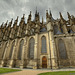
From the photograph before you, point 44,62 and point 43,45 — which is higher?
point 43,45

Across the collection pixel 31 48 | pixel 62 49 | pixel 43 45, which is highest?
pixel 43 45

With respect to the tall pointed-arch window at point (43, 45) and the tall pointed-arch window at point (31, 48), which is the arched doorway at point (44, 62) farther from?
the tall pointed-arch window at point (31, 48)

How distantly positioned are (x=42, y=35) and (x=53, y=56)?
7651mm

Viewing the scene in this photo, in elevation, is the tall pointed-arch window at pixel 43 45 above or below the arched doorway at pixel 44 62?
above

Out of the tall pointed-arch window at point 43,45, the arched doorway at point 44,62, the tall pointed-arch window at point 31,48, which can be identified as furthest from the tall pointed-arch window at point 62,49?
the tall pointed-arch window at point 31,48

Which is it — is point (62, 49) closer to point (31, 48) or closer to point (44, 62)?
point (44, 62)

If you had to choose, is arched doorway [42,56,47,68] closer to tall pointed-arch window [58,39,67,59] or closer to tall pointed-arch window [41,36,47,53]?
tall pointed-arch window [41,36,47,53]

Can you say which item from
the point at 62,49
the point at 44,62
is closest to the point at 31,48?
the point at 44,62

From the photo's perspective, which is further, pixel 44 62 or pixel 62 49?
pixel 62 49

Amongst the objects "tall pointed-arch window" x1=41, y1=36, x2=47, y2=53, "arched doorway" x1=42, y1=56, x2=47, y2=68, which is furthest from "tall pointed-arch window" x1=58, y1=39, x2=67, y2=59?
"arched doorway" x1=42, y1=56, x2=47, y2=68

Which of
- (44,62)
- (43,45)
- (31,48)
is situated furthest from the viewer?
(31,48)

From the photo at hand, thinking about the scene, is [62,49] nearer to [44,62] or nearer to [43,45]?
[43,45]

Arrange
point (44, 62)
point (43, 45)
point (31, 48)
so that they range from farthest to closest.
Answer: point (31, 48), point (43, 45), point (44, 62)

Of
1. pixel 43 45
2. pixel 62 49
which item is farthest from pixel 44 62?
pixel 62 49
